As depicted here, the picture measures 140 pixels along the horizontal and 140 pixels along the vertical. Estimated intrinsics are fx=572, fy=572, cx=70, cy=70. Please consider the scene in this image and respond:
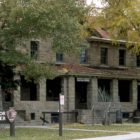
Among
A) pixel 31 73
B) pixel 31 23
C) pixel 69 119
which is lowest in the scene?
pixel 69 119

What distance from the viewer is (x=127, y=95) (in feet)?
168

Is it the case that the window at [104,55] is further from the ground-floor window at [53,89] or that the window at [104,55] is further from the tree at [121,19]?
the tree at [121,19]

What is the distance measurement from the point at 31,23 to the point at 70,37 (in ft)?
7.70

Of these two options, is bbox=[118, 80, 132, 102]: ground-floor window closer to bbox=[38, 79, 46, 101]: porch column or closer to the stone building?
the stone building

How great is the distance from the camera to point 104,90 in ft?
159

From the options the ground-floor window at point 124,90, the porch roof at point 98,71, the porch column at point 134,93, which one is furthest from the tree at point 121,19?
the ground-floor window at point 124,90

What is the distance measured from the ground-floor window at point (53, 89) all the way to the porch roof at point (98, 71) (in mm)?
1708

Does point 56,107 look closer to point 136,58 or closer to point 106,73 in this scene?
point 106,73

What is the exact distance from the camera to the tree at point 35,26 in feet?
90.5

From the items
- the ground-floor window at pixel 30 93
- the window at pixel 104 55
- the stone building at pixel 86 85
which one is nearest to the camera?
the stone building at pixel 86 85

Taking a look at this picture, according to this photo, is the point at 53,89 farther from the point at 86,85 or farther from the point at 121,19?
the point at 121,19

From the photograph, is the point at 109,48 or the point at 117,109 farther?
the point at 109,48

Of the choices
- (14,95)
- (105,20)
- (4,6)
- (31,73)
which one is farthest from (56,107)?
(4,6)

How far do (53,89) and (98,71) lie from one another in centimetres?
394
